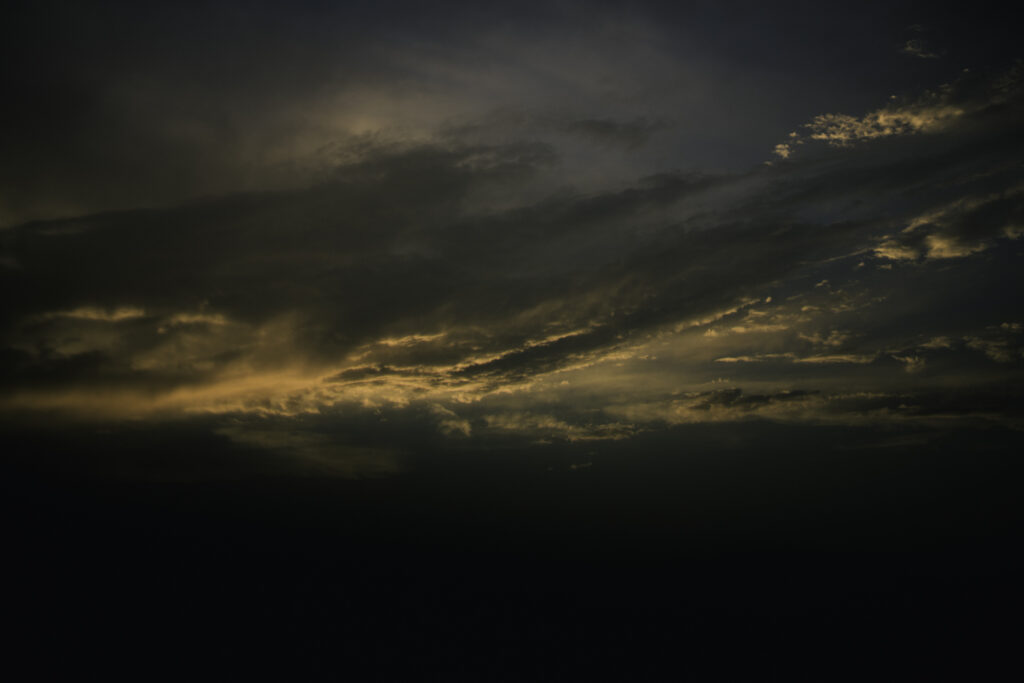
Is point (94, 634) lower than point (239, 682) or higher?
higher

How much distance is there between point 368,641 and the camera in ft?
476

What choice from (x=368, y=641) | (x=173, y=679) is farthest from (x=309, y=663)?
(x=173, y=679)

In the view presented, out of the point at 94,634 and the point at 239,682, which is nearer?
the point at 94,634

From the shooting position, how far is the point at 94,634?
104m

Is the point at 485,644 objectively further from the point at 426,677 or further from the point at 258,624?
the point at 258,624

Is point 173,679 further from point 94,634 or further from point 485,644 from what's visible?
point 485,644

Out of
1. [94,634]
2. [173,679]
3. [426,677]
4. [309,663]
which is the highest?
[94,634]

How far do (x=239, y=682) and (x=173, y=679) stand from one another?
48.9 ft

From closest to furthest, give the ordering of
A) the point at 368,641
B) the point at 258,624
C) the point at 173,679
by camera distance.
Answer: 1. the point at 173,679
2. the point at 258,624
3. the point at 368,641

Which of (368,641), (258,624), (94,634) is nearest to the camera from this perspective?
(94,634)

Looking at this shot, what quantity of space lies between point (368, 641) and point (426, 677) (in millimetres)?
20725

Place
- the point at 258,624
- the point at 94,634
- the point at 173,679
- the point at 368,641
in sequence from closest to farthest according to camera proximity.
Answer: the point at 94,634 → the point at 173,679 → the point at 258,624 → the point at 368,641

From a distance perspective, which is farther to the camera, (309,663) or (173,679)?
(309,663)

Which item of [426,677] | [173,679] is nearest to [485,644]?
[426,677]
